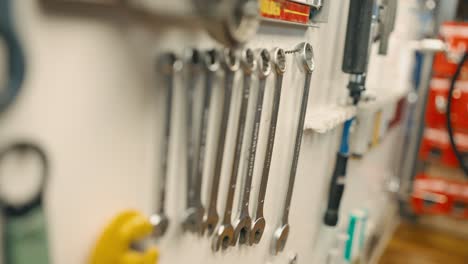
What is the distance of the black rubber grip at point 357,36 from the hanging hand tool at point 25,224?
0.63 metres

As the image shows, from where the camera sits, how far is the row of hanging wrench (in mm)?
492

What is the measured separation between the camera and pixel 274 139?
703 mm

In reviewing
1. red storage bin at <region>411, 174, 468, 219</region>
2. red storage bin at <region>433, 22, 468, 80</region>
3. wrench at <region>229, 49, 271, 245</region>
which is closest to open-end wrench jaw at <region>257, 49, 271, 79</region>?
wrench at <region>229, 49, 271, 245</region>

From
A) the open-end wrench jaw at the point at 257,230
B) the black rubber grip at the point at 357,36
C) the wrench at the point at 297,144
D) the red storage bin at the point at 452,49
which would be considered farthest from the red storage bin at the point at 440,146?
the open-end wrench jaw at the point at 257,230

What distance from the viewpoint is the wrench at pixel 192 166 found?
491mm

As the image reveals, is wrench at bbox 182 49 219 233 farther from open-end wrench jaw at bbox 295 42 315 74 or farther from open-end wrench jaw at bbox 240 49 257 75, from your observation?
open-end wrench jaw at bbox 295 42 315 74

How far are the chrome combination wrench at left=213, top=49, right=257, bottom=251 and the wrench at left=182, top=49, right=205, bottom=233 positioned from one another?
6 centimetres

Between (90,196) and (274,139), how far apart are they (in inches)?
13.5

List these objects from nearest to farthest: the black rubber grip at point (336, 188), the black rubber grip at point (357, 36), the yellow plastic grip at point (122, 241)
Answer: the yellow plastic grip at point (122, 241) < the black rubber grip at point (357, 36) < the black rubber grip at point (336, 188)

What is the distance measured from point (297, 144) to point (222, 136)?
235 millimetres

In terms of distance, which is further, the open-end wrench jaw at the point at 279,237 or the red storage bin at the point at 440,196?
the red storage bin at the point at 440,196

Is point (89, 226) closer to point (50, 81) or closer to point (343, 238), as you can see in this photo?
point (50, 81)

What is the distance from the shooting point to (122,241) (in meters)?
0.43

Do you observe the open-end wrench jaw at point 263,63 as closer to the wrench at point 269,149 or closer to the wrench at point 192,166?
the wrench at point 269,149
